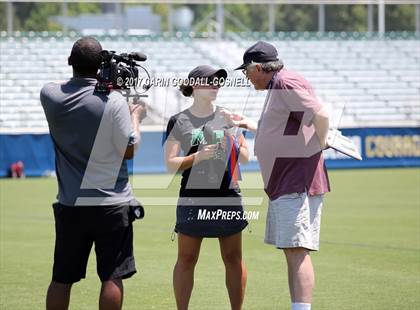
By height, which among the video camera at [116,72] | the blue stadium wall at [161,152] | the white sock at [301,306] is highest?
the video camera at [116,72]

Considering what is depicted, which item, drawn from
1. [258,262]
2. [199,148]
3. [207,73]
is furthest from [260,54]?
[258,262]

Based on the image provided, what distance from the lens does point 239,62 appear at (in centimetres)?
3666

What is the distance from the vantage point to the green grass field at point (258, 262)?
30.0 feet

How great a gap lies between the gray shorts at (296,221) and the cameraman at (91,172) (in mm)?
1164

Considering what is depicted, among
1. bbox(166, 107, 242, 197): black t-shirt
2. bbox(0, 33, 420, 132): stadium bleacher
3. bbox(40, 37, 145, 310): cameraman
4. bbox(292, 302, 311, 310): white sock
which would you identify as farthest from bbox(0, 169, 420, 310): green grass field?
bbox(0, 33, 420, 132): stadium bleacher

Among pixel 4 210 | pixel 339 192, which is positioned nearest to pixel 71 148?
pixel 4 210

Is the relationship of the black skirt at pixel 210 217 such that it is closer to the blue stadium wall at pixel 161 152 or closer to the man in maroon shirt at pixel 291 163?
the man in maroon shirt at pixel 291 163

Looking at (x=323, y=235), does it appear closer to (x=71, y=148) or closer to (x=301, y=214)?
(x=301, y=214)

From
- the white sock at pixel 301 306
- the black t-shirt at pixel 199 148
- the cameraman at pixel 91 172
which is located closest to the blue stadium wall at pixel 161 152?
the black t-shirt at pixel 199 148

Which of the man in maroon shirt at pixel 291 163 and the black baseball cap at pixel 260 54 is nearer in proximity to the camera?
the man in maroon shirt at pixel 291 163

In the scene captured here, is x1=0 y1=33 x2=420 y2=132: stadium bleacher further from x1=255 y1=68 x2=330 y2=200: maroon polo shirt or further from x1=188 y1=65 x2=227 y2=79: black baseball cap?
x1=255 y1=68 x2=330 y2=200: maroon polo shirt

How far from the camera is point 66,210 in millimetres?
6582

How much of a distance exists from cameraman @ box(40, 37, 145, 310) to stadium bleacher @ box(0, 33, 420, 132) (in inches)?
887

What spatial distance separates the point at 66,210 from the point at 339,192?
48.8 feet
